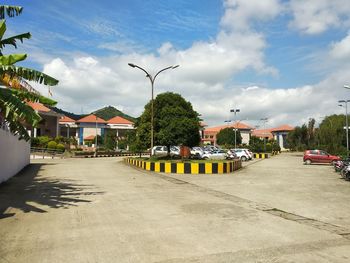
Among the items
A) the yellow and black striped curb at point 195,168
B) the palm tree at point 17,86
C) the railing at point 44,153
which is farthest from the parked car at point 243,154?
the palm tree at point 17,86

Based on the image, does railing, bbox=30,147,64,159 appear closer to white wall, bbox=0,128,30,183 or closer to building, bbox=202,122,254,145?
Result: white wall, bbox=0,128,30,183

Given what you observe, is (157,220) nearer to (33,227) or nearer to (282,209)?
(33,227)

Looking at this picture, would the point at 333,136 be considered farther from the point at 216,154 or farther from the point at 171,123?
the point at 171,123

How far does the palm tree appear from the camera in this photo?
34.1 ft

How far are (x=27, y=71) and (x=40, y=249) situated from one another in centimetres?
657

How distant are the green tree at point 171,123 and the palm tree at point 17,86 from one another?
18.1m

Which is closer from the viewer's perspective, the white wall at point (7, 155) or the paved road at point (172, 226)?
the paved road at point (172, 226)

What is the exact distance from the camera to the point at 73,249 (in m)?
6.44

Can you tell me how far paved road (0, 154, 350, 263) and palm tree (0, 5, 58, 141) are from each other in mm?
2600

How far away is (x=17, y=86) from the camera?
12.9m

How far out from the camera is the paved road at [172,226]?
6199 mm

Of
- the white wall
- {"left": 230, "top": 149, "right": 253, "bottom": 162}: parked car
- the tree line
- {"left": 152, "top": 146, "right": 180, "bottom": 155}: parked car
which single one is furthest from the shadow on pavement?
the tree line

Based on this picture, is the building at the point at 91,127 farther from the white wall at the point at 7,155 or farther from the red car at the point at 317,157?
the white wall at the point at 7,155

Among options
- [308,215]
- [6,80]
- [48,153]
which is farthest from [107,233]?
[48,153]
